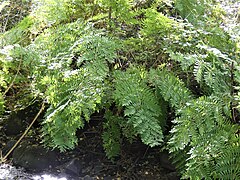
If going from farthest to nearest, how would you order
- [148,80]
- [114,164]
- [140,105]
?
[114,164] → [148,80] → [140,105]

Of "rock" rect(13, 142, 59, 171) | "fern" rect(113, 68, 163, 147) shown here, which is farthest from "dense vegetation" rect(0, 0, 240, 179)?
"rock" rect(13, 142, 59, 171)

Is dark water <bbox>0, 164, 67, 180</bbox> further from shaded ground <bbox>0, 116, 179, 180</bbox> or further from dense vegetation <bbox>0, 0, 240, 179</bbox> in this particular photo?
dense vegetation <bbox>0, 0, 240, 179</bbox>

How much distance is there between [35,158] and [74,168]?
229 millimetres

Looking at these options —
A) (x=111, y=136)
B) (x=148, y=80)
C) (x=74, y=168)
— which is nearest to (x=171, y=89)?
(x=148, y=80)

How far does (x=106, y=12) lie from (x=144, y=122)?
841 millimetres

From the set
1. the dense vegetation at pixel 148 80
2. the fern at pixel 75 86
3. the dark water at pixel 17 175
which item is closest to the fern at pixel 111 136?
the dense vegetation at pixel 148 80

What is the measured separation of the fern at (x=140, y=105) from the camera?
4.38ft

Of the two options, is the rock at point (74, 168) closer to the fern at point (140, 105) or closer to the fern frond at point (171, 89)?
the fern at point (140, 105)

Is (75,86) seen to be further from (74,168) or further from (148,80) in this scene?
(74,168)

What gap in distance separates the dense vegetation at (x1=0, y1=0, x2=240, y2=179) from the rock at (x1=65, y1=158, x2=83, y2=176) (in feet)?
0.54

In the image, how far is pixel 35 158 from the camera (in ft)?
5.81

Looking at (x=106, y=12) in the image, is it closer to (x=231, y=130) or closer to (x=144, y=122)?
(x=144, y=122)

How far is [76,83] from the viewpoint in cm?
144

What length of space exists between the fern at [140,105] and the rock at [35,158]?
54 cm
